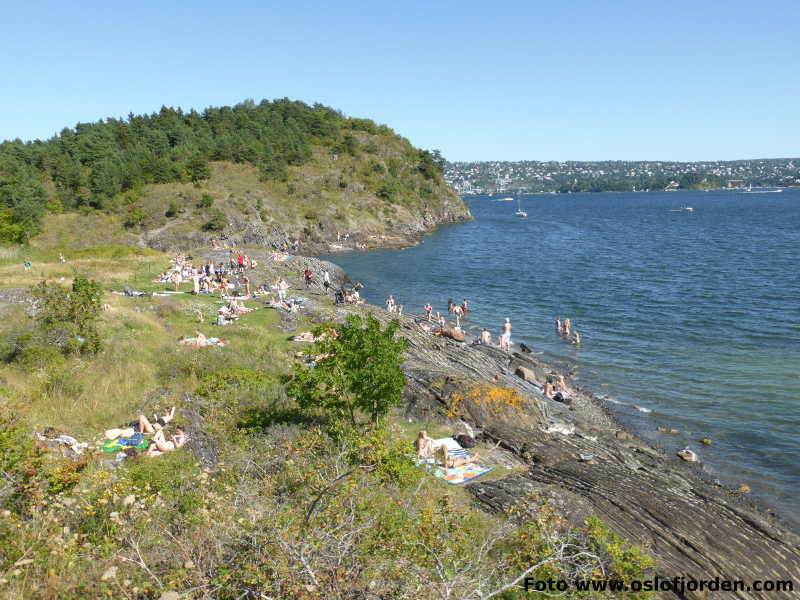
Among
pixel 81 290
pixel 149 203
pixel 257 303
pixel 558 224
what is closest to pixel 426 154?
pixel 558 224

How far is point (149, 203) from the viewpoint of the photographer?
2522 inches

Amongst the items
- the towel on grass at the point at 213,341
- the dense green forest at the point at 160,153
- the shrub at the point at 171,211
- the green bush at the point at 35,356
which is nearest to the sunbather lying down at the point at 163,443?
the green bush at the point at 35,356

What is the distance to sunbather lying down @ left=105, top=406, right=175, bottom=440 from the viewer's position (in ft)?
41.4

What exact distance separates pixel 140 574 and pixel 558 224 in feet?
368

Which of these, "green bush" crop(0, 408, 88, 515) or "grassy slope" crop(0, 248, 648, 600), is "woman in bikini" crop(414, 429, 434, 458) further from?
"green bush" crop(0, 408, 88, 515)

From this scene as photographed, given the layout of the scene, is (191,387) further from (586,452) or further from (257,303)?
(257,303)

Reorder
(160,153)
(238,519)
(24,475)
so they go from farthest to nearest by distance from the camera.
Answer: (160,153) → (24,475) → (238,519)

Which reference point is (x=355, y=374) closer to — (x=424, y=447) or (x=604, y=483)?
(x=424, y=447)

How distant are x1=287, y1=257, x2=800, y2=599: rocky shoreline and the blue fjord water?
1.91 m

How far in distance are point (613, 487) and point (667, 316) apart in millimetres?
24776

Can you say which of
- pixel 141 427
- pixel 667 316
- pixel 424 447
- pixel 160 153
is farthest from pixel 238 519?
pixel 160 153

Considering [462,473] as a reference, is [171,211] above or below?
above

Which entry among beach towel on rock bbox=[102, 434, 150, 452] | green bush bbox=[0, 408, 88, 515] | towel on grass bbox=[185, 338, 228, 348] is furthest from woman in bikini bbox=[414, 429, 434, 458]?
towel on grass bbox=[185, 338, 228, 348]

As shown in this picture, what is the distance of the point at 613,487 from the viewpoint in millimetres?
12344
